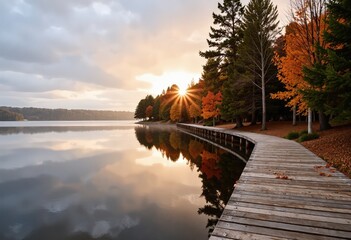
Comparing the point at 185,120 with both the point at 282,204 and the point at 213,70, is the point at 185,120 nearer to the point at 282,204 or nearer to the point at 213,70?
the point at 213,70

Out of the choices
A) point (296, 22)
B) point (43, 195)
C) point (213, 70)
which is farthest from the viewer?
point (213, 70)

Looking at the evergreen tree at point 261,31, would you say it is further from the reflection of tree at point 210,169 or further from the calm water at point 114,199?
the calm water at point 114,199

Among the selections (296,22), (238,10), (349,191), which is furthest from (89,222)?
(238,10)

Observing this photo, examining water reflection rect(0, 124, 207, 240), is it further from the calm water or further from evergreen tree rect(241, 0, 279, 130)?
evergreen tree rect(241, 0, 279, 130)

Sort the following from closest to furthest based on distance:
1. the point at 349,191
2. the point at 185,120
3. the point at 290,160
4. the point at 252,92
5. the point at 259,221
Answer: the point at 259,221 < the point at 349,191 < the point at 290,160 < the point at 252,92 < the point at 185,120

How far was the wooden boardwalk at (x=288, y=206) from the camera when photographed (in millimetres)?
3510

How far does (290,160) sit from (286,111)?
80.9 ft

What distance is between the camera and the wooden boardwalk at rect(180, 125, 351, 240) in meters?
3.51

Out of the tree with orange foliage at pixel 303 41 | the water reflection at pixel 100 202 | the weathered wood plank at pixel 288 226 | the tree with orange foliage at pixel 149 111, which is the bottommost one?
the water reflection at pixel 100 202

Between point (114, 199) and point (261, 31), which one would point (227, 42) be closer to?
point (261, 31)

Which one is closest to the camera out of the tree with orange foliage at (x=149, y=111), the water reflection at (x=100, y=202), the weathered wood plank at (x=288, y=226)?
the weathered wood plank at (x=288, y=226)

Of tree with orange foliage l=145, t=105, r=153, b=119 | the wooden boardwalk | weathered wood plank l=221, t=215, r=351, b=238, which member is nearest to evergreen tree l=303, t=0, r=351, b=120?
the wooden boardwalk

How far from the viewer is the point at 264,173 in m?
7.02

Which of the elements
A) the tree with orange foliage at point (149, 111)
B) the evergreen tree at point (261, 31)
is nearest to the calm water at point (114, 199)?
the evergreen tree at point (261, 31)
